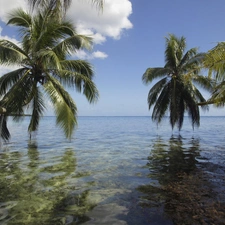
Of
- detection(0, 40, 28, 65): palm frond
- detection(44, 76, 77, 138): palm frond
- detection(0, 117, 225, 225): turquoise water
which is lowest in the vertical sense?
detection(0, 117, 225, 225): turquoise water

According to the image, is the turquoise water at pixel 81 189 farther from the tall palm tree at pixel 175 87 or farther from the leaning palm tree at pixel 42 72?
the tall palm tree at pixel 175 87

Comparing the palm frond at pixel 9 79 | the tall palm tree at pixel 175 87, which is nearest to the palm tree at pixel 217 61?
the palm frond at pixel 9 79

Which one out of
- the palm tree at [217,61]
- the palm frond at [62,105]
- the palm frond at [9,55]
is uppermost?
the palm frond at [9,55]

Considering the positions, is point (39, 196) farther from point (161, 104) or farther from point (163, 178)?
point (161, 104)

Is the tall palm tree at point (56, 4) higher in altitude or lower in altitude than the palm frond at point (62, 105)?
higher

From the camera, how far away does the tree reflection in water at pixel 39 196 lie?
491 centimetres

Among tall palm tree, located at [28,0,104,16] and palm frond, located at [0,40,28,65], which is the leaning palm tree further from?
tall palm tree, located at [28,0,104,16]

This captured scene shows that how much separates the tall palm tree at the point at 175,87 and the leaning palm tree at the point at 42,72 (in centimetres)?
908

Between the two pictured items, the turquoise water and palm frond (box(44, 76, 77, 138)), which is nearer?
the turquoise water

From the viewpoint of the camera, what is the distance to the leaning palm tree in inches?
437

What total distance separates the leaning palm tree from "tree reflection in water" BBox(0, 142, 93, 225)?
228 centimetres

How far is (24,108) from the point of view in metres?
12.7

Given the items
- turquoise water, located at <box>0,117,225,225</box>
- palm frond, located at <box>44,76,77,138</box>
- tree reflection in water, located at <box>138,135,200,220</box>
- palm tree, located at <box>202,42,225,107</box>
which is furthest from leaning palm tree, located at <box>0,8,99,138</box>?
palm tree, located at <box>202,42,225,107</box>

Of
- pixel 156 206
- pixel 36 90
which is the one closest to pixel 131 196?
pixel 156 206
